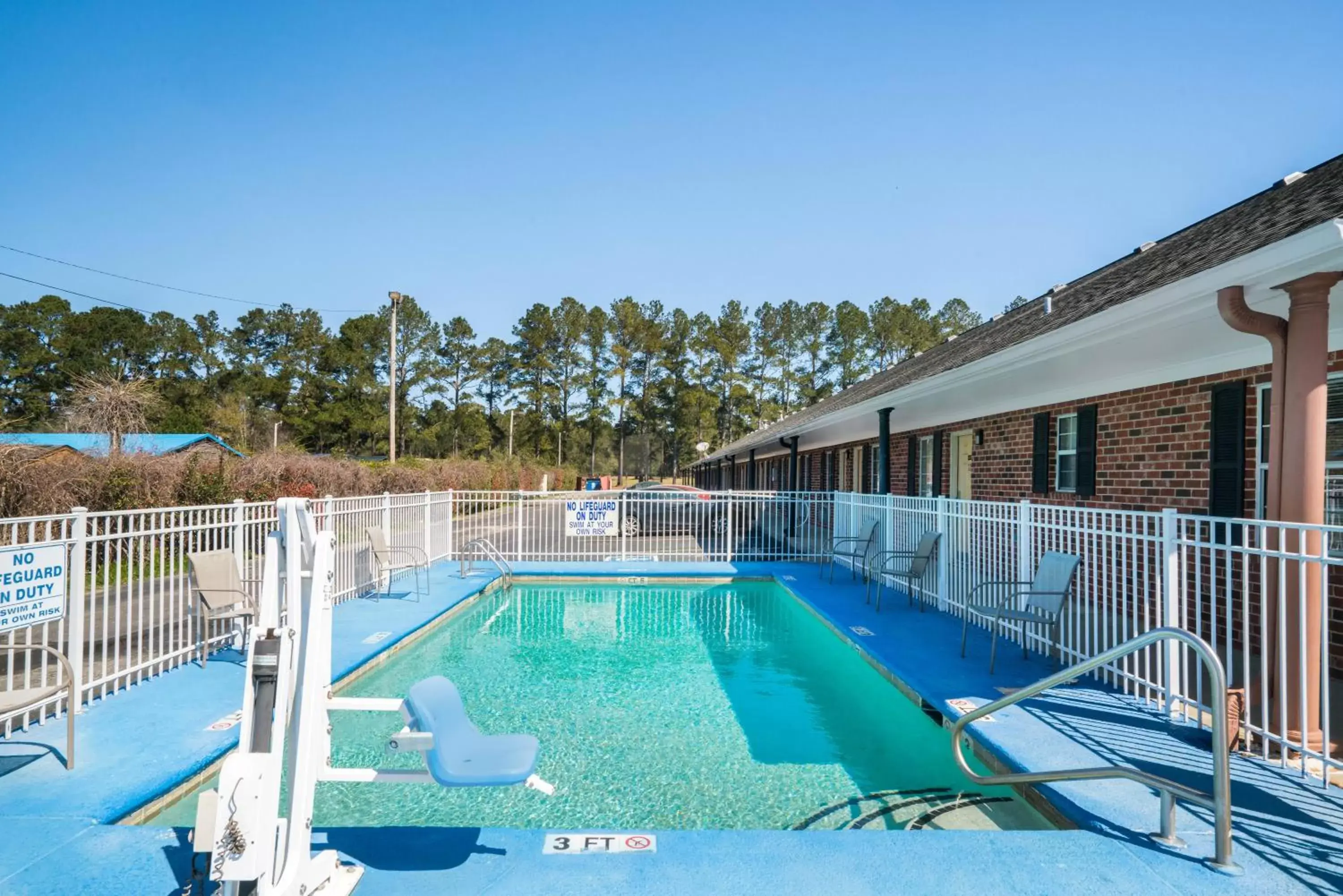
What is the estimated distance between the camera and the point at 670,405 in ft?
188

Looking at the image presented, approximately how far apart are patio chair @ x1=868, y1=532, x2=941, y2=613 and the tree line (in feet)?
145

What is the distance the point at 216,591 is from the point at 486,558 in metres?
7.55

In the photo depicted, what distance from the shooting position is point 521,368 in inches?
2263

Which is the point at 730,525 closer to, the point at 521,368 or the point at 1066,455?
the point at 1066,455

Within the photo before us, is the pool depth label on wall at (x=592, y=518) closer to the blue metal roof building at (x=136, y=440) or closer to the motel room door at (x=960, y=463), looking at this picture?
the motel room door at (x=960, y=463)

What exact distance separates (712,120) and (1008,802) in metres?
11.7

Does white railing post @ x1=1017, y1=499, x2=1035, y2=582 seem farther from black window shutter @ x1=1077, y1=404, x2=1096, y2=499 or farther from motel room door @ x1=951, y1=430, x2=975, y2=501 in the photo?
motel room door @ x1=951, y1=430, x2=975, y2=501

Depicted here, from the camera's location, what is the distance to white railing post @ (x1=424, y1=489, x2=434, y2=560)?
39.7 feet

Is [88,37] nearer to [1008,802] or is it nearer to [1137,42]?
[1137,42]

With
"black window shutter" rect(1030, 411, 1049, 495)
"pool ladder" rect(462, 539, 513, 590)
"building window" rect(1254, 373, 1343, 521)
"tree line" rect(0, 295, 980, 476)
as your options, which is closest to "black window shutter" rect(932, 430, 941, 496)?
"black window shutter" rect(1030, 411, 1049, 495)

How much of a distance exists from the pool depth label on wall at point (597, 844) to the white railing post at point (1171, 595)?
3818 millimetres

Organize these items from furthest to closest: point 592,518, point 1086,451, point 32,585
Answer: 1. point 592,518
2. point 1086,451
3. point 32,585

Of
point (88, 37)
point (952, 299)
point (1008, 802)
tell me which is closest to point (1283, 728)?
point (1008, 802)

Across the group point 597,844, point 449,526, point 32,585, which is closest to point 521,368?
point 449,526
